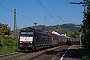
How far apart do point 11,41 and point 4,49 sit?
5.66 metres

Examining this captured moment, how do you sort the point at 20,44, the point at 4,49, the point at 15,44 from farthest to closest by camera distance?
the point at 15,44, the point at 4,49, the point at 20,44

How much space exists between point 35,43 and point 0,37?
5.33 metres

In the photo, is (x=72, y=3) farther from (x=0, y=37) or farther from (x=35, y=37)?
(x=0, y=37)

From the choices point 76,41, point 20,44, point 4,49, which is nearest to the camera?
point 20,44

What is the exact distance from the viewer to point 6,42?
134ft

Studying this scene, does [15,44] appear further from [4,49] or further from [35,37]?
[35,37]

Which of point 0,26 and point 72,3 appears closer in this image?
point 72,3

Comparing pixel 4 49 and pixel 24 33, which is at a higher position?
pixel 24 33

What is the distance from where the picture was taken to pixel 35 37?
35.0 m

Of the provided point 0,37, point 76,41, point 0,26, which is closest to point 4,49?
point 0,37

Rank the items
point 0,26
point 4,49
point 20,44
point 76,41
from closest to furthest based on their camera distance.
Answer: point 20,44, point 4,49, point 0,26, point 76,41

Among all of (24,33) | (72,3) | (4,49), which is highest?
(72,3)

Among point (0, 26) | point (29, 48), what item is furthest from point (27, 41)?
point (0, 26)

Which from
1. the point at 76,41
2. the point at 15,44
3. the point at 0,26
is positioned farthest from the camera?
the point at 76,41
